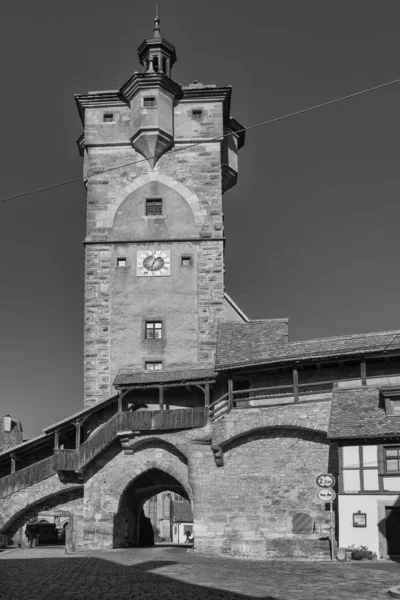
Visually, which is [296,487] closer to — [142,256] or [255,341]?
[255,341]

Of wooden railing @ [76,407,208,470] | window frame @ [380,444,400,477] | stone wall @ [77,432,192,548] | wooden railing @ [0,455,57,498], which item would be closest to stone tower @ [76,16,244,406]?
wooden railing @ [0,455,57,498]

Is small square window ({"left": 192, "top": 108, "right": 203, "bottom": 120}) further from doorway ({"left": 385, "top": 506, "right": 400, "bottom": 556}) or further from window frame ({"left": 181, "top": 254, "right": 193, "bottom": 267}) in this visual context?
doorway ({"left": 385, "top": 506, "right": 400, "bottom": 556})

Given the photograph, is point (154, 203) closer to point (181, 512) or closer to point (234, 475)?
point (234, 475)

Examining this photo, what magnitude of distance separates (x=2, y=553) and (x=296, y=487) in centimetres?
1020

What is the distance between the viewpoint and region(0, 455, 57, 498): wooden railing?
107 ft

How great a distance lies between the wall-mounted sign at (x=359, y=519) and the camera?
23672mm

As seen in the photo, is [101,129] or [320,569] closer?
[320,569]

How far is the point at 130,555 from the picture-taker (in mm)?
26281

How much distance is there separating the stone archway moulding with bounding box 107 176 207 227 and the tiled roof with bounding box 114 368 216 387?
8485mm

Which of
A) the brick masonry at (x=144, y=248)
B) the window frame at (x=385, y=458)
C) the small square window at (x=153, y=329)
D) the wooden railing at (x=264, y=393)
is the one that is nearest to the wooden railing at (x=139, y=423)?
the wooden railing at (x=264, y=393)

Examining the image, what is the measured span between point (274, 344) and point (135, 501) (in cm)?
952

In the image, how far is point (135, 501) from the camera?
3538 centimetres

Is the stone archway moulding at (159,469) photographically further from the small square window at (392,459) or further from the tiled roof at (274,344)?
the small square window at (392,459)

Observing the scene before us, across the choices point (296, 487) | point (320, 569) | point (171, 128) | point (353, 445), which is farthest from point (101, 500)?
point (171, 128)
